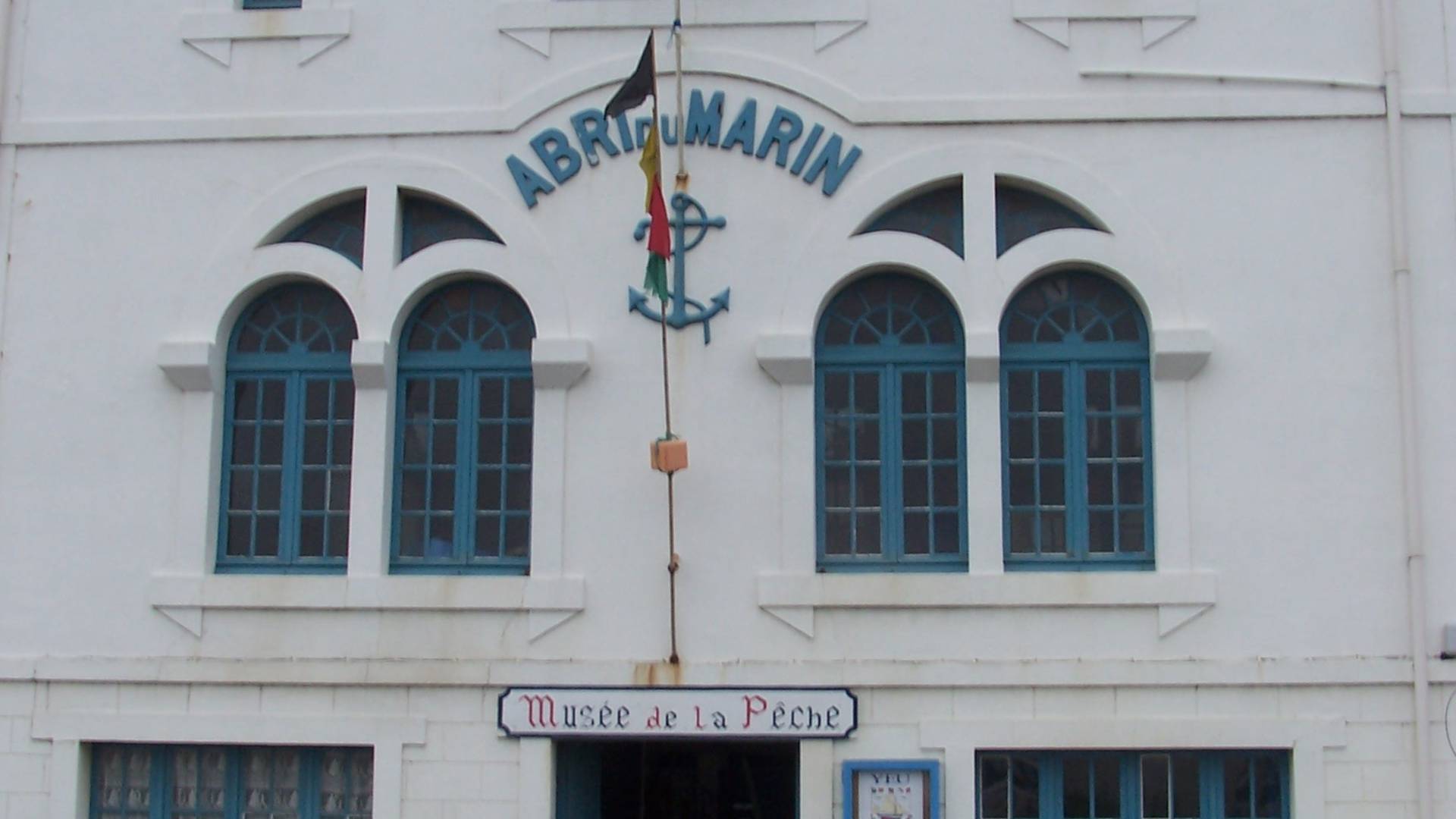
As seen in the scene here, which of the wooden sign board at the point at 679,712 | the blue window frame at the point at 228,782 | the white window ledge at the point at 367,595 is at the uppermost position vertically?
the white window ledge at the point at 367,595

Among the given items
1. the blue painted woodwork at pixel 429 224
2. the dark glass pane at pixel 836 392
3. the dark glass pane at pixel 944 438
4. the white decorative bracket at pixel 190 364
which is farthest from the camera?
the blue painted woodwork at pixel 429 224

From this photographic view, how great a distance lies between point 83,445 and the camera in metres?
12.4

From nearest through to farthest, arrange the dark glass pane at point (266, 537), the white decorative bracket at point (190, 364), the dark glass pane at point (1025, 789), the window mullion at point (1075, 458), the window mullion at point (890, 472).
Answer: the dark glass pane at point (1025, 789), the window mullion at point (1075, 458), the window mullion at point (890, 472), the white decorative bracket at point (190, 364), the dark glass pane at point (266, 537)

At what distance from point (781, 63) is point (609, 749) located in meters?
5.63

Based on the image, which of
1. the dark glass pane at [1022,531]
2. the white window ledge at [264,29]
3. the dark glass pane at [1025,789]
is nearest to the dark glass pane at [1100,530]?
the dark glass pane at [1022,531]

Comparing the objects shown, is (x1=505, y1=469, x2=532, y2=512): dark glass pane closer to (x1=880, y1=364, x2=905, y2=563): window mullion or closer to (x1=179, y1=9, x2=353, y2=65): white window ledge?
(x1=880, y1=364, x2=905, y2=563): window mullion

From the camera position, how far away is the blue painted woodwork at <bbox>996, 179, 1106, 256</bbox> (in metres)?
12.3

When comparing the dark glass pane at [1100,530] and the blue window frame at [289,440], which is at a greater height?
the blue window frame at [289,440]

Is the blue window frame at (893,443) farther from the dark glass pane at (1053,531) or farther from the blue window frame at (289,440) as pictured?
the blue window frame at (289,440)

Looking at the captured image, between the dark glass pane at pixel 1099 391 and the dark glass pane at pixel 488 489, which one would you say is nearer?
the dark glass pane at pixel 1099 391

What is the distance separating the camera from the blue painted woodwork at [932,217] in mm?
12391

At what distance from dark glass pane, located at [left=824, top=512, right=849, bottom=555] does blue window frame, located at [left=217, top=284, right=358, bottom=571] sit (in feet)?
11.5

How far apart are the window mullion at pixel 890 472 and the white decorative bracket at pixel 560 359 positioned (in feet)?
7.10

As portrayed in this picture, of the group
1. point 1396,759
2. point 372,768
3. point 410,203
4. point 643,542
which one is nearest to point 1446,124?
point 1396,759
